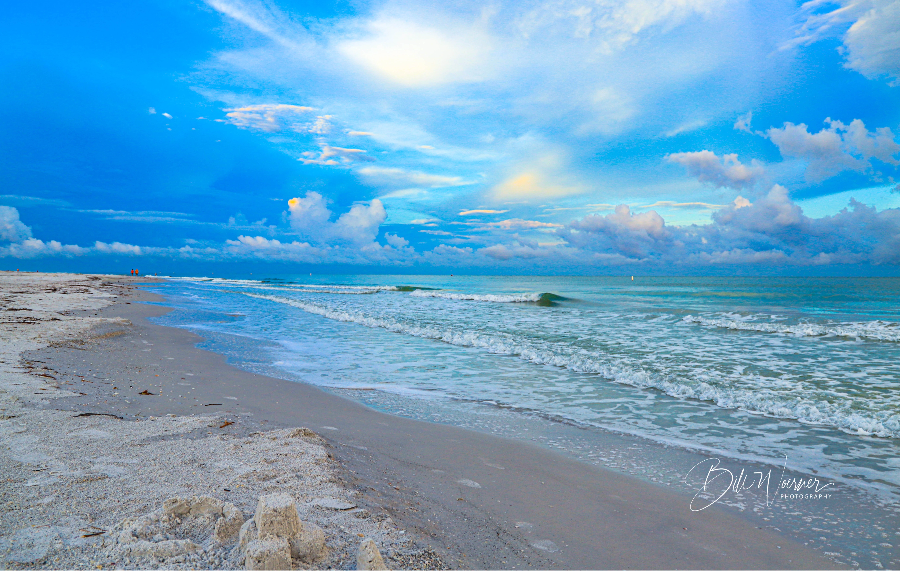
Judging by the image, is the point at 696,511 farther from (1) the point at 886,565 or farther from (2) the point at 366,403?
(2) the point at 366,403

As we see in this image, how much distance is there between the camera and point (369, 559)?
7.07 feet

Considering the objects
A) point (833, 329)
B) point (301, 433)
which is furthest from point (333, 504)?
point (833, 329)

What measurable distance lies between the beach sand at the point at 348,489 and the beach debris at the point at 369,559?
14 centimetres

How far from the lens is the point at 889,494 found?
13.6 feet

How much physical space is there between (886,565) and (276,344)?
12747 mm

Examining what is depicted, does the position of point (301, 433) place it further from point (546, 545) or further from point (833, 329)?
point (833, 329)

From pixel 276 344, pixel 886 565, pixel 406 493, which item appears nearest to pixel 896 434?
pixel 886 565

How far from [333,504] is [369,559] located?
926mm

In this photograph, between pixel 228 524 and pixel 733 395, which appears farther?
pixel 733 395

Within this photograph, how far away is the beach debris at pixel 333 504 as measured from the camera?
2.94 meters

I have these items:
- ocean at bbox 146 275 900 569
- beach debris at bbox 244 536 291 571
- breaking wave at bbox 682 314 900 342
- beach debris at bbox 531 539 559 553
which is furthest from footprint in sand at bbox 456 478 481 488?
breaking wave at bbox 682 314 900 342

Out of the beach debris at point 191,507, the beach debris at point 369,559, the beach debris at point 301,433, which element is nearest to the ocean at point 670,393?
the beach debris at point 301,433

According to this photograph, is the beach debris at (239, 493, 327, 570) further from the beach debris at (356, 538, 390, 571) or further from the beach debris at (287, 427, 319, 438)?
the beach debris at (287, 427, 319, 438)

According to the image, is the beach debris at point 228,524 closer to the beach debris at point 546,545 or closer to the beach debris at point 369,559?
the beach debris at point 369,559
